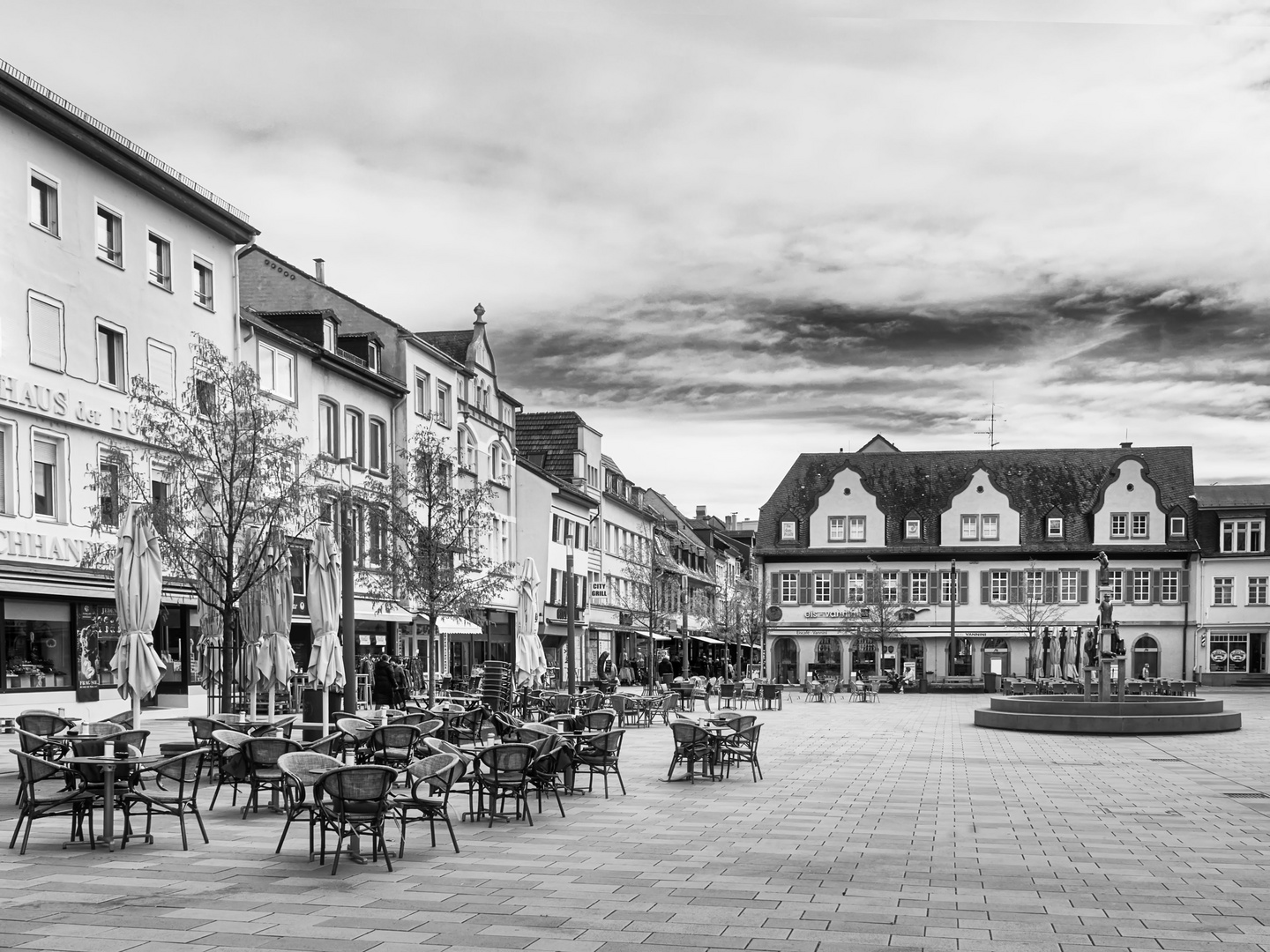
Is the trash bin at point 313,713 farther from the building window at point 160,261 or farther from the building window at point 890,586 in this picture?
the building window at point 890,586

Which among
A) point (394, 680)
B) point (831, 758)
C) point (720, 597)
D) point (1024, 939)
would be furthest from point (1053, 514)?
point (1024, 939)

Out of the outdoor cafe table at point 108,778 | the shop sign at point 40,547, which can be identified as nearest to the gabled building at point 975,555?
the shop sign at point 40,547

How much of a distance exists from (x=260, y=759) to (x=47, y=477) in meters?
16.9

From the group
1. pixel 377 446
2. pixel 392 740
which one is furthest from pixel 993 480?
pixel 392 740

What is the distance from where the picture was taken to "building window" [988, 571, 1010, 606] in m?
70.9

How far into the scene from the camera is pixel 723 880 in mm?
10938

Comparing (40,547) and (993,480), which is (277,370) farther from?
(993,480)

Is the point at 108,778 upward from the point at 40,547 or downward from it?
downward

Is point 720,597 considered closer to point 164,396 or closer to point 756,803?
point 164,396

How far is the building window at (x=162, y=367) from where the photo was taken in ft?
106

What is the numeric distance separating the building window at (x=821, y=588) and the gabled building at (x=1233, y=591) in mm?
18463

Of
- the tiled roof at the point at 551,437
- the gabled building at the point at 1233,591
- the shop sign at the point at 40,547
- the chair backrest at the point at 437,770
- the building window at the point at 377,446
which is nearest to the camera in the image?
the chair backrest at the point at 437,770

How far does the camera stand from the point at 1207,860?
12.2m

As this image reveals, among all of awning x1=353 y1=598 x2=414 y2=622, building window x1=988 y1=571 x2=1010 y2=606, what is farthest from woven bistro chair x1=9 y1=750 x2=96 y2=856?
building window x1=988 y1=571 x2=1010 y2=606
